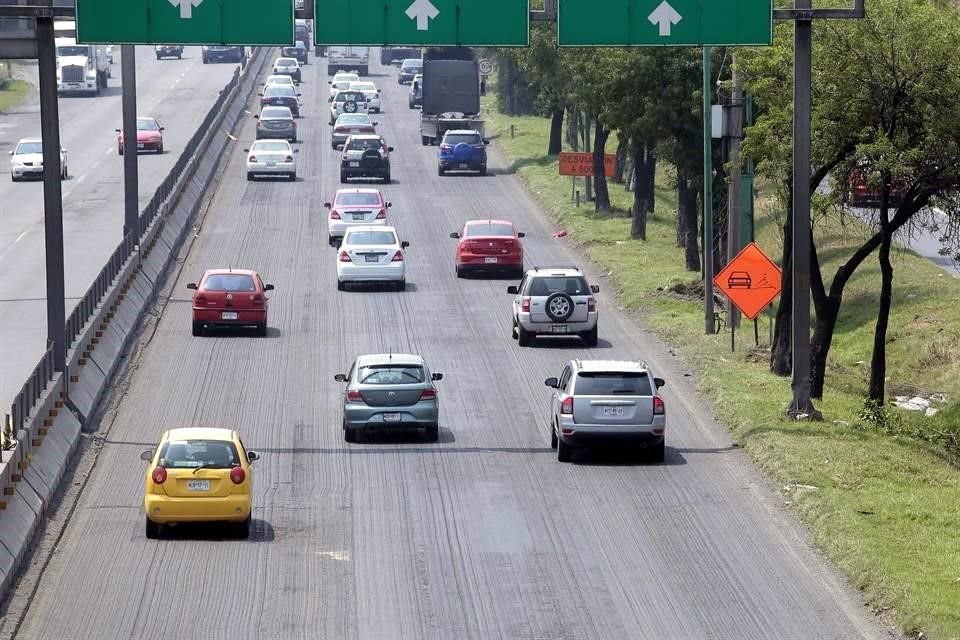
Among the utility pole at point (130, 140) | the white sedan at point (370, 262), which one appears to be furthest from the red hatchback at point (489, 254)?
the utility pole at point (130, 140)

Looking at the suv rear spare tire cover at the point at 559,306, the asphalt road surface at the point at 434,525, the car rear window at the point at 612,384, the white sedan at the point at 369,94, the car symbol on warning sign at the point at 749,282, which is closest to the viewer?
the asphalt road surface at the point at 434,525

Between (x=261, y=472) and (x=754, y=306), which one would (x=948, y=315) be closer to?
(x=754, y=306)

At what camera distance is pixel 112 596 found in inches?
830

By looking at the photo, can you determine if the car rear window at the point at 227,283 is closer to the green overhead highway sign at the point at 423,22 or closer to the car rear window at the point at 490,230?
the car rear window at the point at 490,230

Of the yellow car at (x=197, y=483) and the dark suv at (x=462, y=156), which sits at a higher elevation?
the dark suv at (x=462, y=156)

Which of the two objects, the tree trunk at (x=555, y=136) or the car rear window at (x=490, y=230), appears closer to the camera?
the car rear window at (x=490, y=230)

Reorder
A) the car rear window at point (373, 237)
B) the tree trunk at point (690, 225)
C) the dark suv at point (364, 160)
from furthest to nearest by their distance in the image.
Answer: the dark suv at point (364, 160)
the tree trunk at point (690, 225)
the car rear window at point (373, 237)

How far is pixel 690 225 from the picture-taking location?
52750 mm

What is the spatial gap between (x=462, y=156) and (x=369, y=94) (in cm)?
2601

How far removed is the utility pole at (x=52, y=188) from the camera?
2973cm

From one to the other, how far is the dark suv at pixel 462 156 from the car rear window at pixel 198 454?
5029cm

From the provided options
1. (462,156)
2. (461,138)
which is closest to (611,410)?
(462,156)

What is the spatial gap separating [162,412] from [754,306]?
40.5ft

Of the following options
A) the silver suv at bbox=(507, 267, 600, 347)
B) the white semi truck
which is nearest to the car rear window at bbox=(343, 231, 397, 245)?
the silver suv at bbox=(507, 267, 600, 347)
